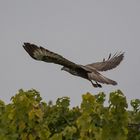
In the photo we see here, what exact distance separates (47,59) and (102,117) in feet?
8.42

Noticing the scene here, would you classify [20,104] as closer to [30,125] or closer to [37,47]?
[30,125]

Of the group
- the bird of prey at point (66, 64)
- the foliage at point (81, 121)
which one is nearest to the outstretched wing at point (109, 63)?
the bird of prey at point (66, 64)

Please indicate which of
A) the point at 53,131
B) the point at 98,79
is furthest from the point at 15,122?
the point at 53,131

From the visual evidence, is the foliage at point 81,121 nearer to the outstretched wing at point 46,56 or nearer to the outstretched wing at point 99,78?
the outstretched wing at point 99,78

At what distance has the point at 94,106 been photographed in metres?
13.8

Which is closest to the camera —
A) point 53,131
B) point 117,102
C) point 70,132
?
point 117,102

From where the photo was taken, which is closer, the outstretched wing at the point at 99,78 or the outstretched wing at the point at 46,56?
the outstretched wing at the point at 99,78

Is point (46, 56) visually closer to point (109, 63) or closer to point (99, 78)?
point (99, 78)

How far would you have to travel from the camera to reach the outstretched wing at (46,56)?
1606 cm

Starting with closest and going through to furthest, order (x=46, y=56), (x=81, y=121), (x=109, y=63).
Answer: (x=81, y=121)
(x=46, y=56)
(x=109, y=63)

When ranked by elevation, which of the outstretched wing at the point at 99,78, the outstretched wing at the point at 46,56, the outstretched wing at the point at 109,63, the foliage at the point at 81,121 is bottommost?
the foliage at the point at 81,121

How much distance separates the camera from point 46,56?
52.9ft

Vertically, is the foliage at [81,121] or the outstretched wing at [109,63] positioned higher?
the outstretched wing at [109,63]

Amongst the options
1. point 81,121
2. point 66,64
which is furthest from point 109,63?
point 81,121
